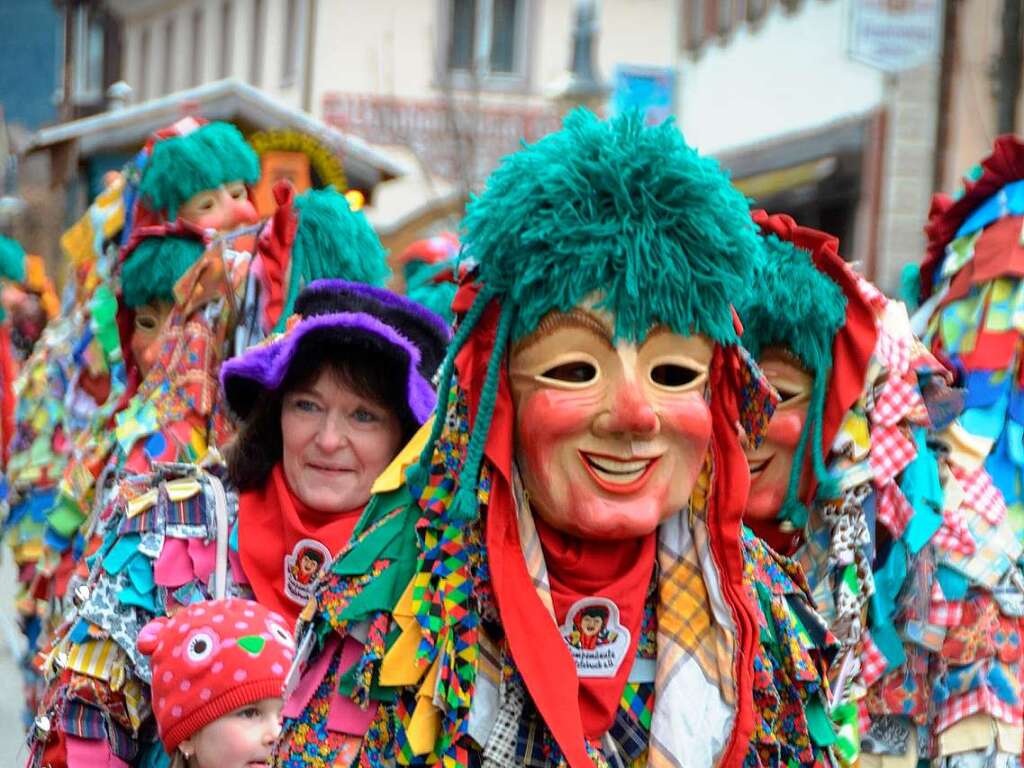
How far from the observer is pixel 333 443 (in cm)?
434

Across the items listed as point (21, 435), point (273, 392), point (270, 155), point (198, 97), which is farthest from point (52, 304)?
point (273, 392)

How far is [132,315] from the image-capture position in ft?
19.8

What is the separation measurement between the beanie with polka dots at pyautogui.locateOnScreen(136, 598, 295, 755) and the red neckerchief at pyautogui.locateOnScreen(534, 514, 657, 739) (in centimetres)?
84

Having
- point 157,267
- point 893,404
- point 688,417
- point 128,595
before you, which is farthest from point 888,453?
point 157,267

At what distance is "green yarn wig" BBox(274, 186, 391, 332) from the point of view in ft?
18.1

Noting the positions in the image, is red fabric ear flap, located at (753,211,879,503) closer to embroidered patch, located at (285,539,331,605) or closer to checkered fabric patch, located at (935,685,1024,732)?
checkered fabric patch, located at (935,685,1024,732)

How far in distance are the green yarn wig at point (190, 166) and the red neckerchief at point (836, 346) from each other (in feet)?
8.19

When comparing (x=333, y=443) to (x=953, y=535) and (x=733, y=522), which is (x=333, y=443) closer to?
(x=733, y=522)

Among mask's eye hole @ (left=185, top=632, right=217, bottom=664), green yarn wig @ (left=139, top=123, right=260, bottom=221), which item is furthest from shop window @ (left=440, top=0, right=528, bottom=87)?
mask's eye hole @ (left=185, top=632, right=217, bottom=664)

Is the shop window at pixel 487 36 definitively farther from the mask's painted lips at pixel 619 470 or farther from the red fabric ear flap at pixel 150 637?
the mask's painted lips at pixel 619 470

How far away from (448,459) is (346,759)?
56cm

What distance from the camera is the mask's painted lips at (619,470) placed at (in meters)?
3.20

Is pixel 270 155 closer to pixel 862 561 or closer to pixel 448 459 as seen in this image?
pixel 862 561

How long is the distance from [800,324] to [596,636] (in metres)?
1.39
